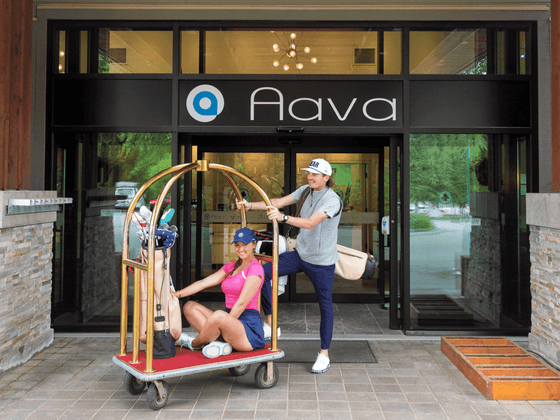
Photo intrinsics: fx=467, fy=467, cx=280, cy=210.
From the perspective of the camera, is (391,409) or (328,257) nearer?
(391,409)

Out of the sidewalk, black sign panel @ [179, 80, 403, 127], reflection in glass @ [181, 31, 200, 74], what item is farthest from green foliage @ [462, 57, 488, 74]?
the sidewalk

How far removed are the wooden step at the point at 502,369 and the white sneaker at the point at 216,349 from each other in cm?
201

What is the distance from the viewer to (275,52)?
5426 millimetres

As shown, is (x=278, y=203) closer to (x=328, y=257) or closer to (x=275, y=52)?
(x=328, y=257)

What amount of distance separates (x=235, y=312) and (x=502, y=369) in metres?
2.29

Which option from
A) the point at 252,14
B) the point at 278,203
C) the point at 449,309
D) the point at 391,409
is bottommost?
the point at 391,409

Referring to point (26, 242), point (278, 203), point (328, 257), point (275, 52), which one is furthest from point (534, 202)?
point (26, 242)

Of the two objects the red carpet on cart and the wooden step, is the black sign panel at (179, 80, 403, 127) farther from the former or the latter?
the red carpet on cart

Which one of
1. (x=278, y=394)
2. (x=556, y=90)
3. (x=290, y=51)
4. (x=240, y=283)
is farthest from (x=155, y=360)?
(x=556, y=90)

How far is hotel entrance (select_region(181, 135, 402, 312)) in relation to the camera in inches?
257

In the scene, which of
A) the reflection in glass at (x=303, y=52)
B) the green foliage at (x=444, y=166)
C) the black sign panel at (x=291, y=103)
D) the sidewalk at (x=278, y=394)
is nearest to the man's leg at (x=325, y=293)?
the sidewalk at (x=278, y=394)

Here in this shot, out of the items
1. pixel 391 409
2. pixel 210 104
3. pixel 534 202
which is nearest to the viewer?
pixel 391 409

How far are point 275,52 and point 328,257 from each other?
2620mm

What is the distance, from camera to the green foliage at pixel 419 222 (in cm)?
535
